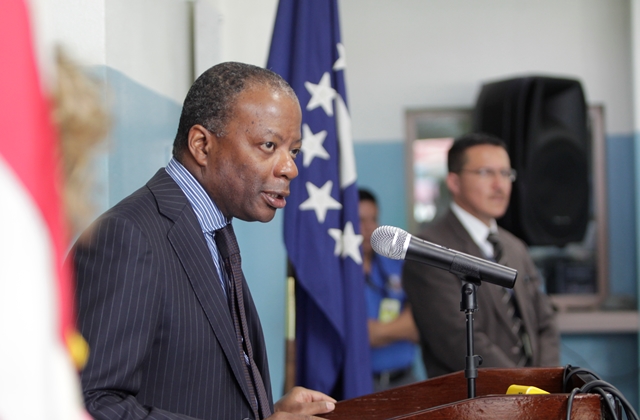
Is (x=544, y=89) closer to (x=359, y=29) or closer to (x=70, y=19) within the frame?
(x=359, y=29)

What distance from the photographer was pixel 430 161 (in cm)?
471

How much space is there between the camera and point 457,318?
2.48 m

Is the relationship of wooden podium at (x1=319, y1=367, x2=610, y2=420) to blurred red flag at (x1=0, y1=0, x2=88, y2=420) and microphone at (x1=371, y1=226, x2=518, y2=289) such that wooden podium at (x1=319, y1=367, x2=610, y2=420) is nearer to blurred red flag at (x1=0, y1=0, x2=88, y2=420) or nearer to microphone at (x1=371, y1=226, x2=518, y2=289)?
microphone at (x1=371, y1=226, x2=518, y2=289)

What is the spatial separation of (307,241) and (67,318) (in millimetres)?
2215

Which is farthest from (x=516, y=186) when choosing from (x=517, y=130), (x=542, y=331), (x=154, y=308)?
(x=154, y=308)

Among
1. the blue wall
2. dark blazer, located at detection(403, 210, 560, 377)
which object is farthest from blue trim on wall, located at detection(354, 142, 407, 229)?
dark blazer, located at detection(403, 210, 560, 377)

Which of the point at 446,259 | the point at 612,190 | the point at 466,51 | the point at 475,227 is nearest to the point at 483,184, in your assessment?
the point at 475,227

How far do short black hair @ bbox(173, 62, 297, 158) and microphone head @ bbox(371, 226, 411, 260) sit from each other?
0.38 meters

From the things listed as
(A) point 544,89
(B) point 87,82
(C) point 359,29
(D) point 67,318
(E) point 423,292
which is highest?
(C) point 359,29

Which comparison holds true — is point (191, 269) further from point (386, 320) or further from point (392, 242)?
point (386, 320)

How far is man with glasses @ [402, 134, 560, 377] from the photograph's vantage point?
8.19 ft

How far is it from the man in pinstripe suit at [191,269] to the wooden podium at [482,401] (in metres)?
0.10

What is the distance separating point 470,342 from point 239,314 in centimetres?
47

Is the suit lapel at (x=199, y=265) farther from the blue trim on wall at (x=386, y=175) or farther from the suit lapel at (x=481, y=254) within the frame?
the blue trim on wall at (x=386, y=175)
